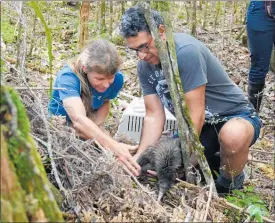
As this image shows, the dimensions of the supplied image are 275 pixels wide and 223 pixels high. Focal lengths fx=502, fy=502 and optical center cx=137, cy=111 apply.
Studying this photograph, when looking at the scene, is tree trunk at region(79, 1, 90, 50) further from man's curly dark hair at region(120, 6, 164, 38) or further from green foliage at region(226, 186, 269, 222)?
green foliage at region(226, 186, 269, 222)

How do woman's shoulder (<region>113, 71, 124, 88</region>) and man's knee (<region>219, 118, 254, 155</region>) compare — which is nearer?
man's knee (<region>219, 118, 254, 155</region>)

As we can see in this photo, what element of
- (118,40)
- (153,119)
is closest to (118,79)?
(153,119)

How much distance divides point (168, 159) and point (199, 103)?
59cm

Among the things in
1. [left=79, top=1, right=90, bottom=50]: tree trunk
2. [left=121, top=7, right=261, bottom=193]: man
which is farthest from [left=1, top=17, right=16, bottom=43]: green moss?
[left=121, top=7, right=261, bottom=193]: man

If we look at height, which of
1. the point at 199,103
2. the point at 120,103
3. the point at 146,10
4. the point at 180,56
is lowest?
the point at 120,103

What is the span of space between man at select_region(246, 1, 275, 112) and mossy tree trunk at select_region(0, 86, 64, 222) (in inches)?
161

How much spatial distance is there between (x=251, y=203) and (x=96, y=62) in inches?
62.6

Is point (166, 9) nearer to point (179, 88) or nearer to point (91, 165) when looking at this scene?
point (179, 88)

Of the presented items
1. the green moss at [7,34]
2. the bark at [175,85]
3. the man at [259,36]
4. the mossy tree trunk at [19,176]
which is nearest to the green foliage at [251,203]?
the bark at [175,85]

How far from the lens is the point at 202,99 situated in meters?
3.58

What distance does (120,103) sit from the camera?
586 cm

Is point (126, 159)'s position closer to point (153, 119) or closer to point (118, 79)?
point (153, 119)

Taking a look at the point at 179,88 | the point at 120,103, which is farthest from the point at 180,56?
the point at 120,103

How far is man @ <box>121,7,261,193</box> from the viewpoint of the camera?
356cm
